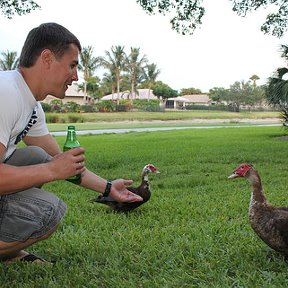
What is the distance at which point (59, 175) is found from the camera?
8.05 ft

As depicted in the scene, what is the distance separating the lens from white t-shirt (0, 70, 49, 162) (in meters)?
2.37

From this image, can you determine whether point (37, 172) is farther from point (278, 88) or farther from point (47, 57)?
point (278, 88)

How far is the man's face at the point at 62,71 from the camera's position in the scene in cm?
262

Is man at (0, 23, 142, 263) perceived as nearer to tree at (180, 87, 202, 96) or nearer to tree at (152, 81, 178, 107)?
tree at (152, 81, 178, 107)

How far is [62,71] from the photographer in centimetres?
266

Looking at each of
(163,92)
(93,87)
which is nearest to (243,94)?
(163,92)

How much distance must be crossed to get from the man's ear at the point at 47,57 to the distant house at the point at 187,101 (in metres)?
76.1

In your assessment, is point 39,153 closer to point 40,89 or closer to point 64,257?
point 40,89

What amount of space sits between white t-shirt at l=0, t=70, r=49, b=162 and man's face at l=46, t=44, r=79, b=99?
0.14m

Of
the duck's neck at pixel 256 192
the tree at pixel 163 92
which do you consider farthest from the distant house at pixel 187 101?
the duck's neck at pixel 256 192

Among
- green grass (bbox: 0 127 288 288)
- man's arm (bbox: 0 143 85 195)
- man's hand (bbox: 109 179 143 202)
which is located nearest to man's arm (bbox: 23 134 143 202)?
man's hand (bbox: 109 179 143 202)

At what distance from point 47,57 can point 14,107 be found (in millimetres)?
358

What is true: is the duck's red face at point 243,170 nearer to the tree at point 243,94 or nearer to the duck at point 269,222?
the duck at point 269,222

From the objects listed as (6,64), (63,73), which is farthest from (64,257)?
(6,64)
